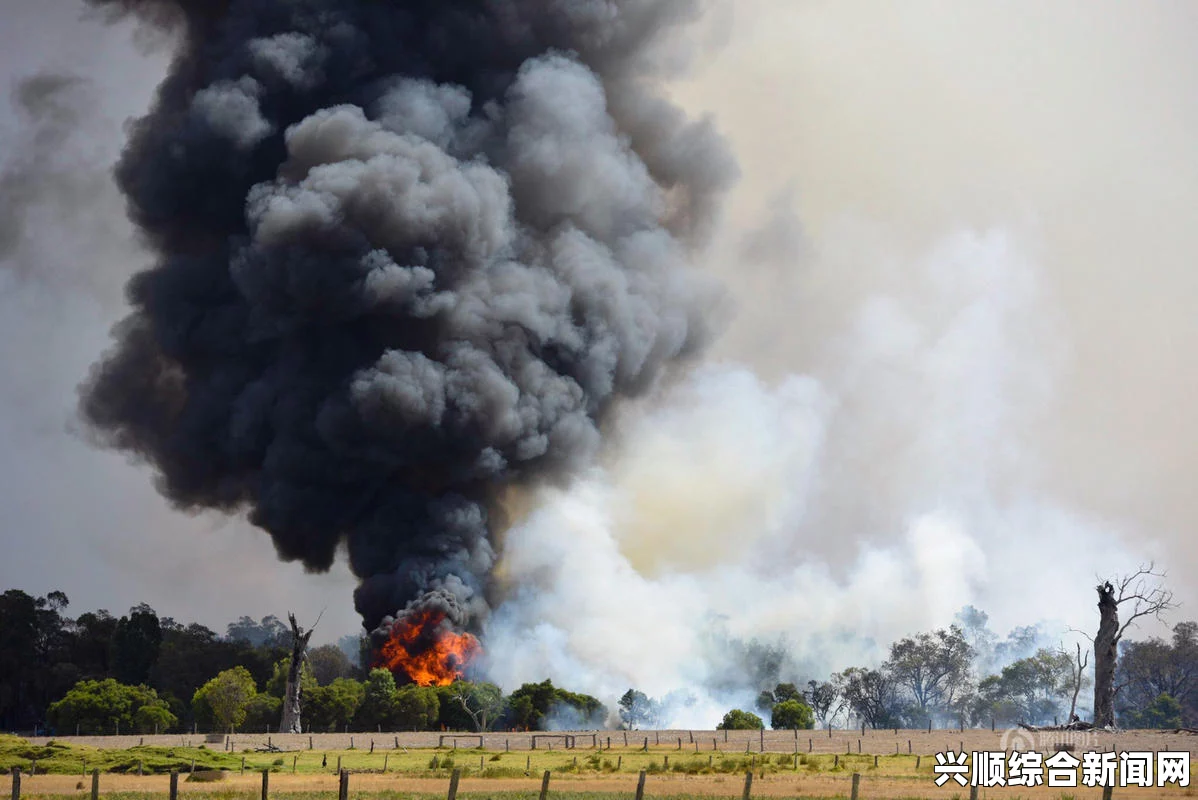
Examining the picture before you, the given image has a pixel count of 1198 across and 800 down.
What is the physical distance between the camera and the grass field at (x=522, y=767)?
54406 mm

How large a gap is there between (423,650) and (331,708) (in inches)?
403

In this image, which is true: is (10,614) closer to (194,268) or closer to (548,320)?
(194,268)

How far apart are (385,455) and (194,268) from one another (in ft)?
107

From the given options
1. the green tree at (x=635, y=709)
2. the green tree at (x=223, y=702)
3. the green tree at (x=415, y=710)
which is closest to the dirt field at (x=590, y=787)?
the green tree at (x=415, y=710)

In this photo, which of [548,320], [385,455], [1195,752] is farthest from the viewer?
[548,320]

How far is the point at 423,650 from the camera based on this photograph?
114m

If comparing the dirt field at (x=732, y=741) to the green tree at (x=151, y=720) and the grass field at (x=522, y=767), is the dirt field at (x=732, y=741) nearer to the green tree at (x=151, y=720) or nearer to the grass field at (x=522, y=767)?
the grass field at (x=522, y=767)

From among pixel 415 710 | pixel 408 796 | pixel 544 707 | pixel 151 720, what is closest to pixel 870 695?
pixel 544 707

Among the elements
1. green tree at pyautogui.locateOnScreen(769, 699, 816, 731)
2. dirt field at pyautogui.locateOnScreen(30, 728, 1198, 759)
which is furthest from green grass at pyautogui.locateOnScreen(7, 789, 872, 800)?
green tree at pyautogui.locateOnScreen(769, 699, 816, 731)

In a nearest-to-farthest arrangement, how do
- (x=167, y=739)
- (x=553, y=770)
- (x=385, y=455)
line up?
(x=553, y=770) → (x=167, y=739) → (x=385, y=455)

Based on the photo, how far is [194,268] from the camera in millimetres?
135625

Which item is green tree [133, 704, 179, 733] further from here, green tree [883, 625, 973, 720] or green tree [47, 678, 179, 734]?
green tree [883, 625, 973, 720]

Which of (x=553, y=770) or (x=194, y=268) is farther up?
(x=194, y=268)

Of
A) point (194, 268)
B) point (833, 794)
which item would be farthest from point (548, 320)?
point (833, 794)
